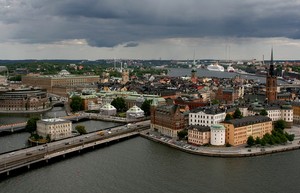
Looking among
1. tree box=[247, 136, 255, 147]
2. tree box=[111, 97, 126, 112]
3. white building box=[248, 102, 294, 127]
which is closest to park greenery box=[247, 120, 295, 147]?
tree box=[247, 136, 255, 147]

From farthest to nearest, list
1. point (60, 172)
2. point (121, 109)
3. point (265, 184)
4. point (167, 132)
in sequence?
1. point (121, 109)
2. point (167, 132)
3. point (60, 172)
4. point (265, 184)

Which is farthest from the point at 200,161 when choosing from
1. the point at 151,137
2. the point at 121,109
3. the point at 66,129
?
the point at 121,109

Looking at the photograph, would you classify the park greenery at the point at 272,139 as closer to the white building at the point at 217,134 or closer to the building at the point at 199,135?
the white building at the point at 217,134

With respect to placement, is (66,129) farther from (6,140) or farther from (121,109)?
(121,109)

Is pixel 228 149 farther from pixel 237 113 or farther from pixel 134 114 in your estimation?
pixel 134 114

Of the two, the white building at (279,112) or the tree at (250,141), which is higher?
the white building at (279,112)

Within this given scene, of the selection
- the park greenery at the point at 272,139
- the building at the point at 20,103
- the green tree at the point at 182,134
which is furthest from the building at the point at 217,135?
the building at the point at 20,103
